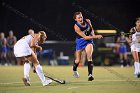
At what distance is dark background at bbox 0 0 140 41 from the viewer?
27.8 meters

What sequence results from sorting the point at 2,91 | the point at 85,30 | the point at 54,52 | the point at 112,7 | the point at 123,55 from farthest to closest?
the point at 112,7 < the point at 54,52 < the point at 123,55 < the point at 85,30 < the point at 2,91

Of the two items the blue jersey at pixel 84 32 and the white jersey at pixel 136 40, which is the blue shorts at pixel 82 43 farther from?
the white jersey at pixel 136 40

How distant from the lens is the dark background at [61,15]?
1096 inches

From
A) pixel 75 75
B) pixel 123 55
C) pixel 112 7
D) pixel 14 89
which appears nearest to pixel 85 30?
pixel 75 75

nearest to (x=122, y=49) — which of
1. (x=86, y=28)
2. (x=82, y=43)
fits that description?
(x=82, y=43)

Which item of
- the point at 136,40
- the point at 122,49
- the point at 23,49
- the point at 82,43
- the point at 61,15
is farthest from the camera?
the point at 61,15

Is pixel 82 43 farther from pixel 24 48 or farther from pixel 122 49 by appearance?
pixel 122 49

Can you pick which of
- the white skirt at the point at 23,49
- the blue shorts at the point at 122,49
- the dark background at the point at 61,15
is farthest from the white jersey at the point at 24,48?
the dark background at the point at 61,15

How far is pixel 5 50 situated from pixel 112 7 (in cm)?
807

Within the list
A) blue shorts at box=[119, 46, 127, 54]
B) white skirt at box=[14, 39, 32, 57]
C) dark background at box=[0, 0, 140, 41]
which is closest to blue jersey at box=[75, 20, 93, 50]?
white skirt at box=[14, 39, 32, 57]

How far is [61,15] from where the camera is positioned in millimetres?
28406

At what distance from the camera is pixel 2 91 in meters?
10.7

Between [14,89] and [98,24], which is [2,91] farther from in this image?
[98,24]

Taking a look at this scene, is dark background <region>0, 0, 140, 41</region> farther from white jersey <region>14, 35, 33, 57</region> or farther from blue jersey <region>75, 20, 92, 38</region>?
white jersey <region>14, 35, 33, 57</region>
